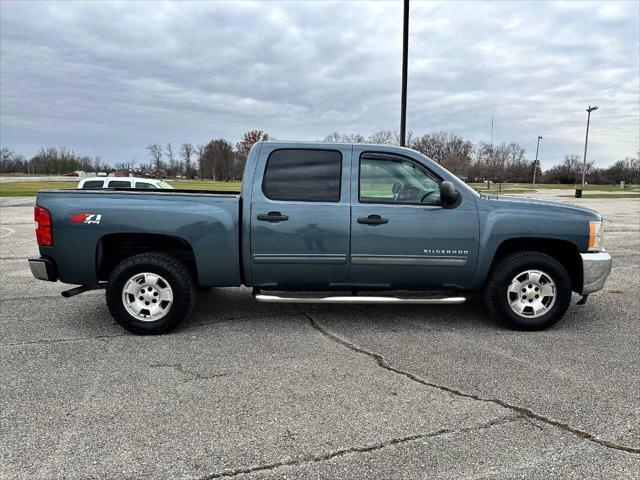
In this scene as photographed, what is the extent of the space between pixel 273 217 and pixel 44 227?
2.20 meters

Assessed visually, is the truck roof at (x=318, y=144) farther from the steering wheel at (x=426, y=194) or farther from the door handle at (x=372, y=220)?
the door handle at (x=372, y=220)

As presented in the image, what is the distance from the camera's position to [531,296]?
4754mm

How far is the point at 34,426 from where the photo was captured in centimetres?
291

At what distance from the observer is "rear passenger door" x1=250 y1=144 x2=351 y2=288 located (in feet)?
14.9

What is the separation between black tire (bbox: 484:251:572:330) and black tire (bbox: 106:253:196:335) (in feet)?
10.1

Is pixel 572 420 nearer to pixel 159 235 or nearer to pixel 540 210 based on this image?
pixel 540 210

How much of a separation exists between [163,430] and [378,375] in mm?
1649

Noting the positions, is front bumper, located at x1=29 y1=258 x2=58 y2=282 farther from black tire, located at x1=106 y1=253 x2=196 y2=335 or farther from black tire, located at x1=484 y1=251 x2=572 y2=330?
black tire, located at x1=484 y1=251 x2=572 y2=330

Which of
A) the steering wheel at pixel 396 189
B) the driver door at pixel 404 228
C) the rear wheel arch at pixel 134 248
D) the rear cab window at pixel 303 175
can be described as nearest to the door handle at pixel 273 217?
the rear cab window at pixel 303 175

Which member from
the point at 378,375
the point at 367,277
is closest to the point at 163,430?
the point at 378,375

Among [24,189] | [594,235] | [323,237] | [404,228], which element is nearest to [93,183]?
[323,237]

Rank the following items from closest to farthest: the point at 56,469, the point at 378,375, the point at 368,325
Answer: the point at 56,469 < the point at 378,375 < the point at 368,325

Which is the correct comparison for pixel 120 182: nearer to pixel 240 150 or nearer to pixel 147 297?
pixel 147 297

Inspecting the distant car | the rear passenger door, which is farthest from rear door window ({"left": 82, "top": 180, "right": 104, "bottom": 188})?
the rear passenger door
